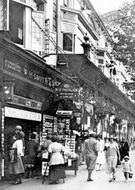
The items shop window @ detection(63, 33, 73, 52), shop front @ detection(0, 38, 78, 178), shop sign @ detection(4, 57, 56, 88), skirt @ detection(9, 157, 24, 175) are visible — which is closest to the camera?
skirt @ detection(9, 157, 24, 175)

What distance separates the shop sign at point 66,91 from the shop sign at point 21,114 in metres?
1.68

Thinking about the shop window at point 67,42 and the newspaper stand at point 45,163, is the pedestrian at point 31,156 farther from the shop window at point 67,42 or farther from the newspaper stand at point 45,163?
the shop window at point 67,42

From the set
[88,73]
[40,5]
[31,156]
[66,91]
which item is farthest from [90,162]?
[88,73]

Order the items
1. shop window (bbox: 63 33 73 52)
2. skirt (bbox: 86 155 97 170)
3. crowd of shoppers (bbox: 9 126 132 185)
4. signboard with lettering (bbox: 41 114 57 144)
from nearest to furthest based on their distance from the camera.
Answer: crowd of shoppers (bbox: 9 126 132 185) → skirt (bbox: 86 155 97 170) → signboard with lettering (bbox: 41 114 57 144) → shop window (bbox: 63 33 73 52)

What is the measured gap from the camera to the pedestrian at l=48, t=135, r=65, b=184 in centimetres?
1382

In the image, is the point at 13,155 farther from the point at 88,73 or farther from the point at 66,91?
the point at 88,73

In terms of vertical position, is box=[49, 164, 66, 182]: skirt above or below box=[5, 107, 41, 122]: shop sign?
below

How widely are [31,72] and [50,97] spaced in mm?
3438

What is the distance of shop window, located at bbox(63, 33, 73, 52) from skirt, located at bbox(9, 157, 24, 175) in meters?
13.0

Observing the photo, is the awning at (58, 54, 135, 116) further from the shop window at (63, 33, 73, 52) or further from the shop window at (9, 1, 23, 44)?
the shop window at (9, 1, 23, 44)

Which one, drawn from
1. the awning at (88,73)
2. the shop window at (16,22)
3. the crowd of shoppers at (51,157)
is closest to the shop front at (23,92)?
the crowd of shoppers at (51,157)

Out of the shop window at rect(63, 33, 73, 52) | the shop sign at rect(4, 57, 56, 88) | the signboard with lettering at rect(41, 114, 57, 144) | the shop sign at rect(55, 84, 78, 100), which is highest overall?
the shop window at rect(63, 33, 73, 52)

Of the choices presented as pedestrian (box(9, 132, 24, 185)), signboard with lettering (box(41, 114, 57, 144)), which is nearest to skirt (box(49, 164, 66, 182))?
pedestrian (box(9, 132, 24, 185))

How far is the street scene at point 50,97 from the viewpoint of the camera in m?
13.9
